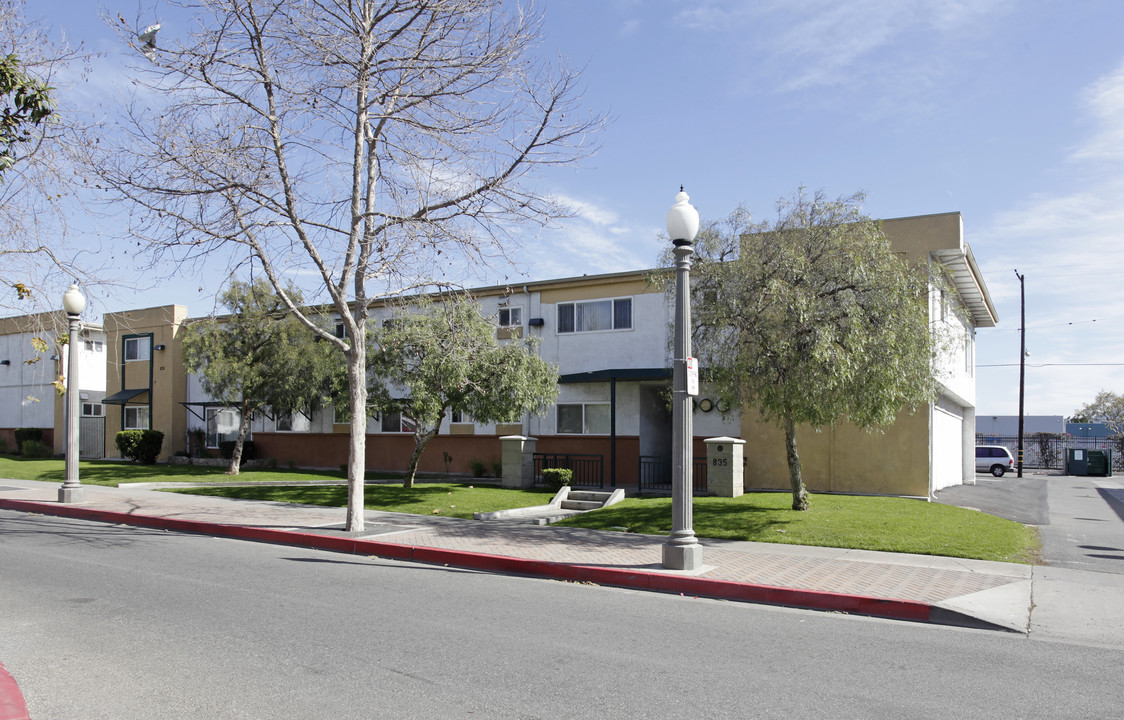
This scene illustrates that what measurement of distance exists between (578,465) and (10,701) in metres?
17.8

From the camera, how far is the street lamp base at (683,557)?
988cm

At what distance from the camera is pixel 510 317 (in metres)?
24.5

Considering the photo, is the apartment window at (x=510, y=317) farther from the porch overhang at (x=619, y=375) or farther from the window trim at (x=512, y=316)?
the porch overhang at (x=619, y=375)

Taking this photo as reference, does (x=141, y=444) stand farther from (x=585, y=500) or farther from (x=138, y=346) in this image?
(x=585, y=500)

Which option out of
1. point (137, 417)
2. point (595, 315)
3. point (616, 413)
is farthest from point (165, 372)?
point (616, 413)

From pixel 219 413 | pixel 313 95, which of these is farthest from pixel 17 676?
pixel 219 413

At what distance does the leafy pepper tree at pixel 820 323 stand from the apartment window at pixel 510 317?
10647 mm

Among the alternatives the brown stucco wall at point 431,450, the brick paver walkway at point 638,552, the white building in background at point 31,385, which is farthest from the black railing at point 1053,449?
the white building in background at point 31,385

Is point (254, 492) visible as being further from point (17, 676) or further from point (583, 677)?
point (583, 677)

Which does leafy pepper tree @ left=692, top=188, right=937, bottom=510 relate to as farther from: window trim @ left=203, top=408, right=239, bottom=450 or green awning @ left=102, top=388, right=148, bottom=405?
green awning @ left=102, top=388, right=148, bottom=405

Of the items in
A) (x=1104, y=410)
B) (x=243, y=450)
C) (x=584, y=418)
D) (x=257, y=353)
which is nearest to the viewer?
(x=584, y=418)

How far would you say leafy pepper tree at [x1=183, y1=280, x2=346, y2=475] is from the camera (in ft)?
77.9

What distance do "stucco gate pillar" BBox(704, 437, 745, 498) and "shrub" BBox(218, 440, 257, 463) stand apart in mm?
19442

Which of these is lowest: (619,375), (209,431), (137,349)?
(209,431)
